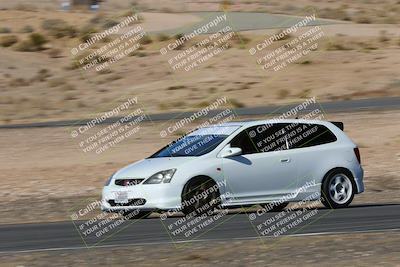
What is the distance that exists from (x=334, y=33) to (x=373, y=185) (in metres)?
36.1

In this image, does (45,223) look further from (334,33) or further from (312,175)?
(334,33)

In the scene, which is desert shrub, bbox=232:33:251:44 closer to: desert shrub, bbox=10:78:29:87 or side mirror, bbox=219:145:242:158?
desert shrub, bbox=10:78:29:87

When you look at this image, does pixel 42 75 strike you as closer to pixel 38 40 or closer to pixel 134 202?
pixel 38 40

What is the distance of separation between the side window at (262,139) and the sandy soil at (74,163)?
3.23m

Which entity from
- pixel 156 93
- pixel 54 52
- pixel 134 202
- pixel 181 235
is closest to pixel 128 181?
pixel 134 202

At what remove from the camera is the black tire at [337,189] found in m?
17.5

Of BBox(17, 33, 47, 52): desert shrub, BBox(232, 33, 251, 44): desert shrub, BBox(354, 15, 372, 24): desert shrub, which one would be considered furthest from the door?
BBox(354, 15, 372, 24): desert shrub

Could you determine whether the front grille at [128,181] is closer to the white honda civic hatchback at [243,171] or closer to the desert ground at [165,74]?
the white honda civic hatchback at [243,171]

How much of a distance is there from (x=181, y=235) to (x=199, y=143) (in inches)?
132

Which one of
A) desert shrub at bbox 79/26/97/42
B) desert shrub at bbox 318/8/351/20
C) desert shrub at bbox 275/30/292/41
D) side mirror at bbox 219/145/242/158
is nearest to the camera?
side mirror at bbox 219/145/242/158

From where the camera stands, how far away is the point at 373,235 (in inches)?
524

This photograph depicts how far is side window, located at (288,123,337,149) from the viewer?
57.6ft

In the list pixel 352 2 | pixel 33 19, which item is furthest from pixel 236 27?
pixel 352 2

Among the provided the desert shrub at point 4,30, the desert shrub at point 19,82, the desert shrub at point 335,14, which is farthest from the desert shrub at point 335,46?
the desert shrub at point 335,14
